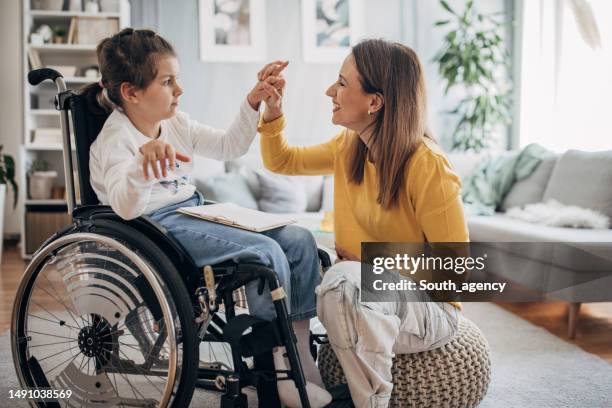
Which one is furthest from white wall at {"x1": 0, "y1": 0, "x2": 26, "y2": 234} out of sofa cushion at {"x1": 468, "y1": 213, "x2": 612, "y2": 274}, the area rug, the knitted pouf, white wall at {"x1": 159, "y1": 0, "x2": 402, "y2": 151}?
the knitted pouf

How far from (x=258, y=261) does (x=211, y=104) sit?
3.54m

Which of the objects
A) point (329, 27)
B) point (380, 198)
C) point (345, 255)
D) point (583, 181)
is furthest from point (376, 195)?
point (329, 27)

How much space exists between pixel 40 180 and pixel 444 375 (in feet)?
11.7

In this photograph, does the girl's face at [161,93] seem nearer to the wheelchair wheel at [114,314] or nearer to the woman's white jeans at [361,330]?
the wheelchair wheel at [114,314]

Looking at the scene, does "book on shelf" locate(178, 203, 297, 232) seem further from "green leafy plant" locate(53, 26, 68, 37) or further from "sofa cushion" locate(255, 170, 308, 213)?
"green leafy plant" locate(53, 26, 68, 37)

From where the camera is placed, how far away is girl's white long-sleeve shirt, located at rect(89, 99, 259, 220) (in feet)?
4.20

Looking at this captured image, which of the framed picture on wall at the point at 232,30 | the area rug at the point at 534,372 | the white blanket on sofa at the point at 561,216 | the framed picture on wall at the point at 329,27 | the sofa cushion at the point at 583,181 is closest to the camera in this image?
the area rug at the point at 534,372

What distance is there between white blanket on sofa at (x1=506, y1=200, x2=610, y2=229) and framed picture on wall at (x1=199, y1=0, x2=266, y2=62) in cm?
240

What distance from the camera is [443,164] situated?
61.2 inches

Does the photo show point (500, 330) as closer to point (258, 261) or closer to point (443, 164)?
point (443, 164)

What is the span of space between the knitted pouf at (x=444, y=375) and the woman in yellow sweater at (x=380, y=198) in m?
0.03

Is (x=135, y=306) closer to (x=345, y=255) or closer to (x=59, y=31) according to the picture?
(x=345, y=255)

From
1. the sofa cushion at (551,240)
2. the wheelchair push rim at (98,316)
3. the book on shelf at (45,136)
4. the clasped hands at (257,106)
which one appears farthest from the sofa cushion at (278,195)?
the wheelchair push rim at (98,316)

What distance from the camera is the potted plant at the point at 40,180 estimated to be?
4.24m
